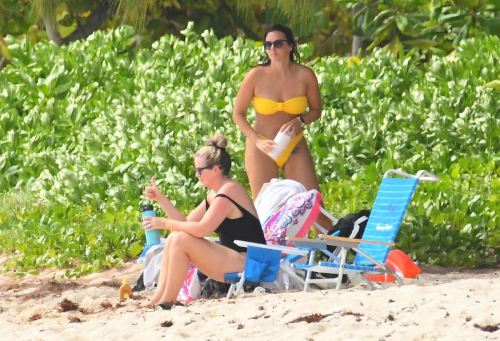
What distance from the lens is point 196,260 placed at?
5.62 m

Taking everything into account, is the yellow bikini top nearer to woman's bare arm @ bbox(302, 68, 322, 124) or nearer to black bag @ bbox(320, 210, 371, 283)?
woman's bare arm @ bbox(302, 68, 322, 124)

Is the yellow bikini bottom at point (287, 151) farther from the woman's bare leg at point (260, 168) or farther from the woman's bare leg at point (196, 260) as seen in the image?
the woman's bare leg at point (196, 260)

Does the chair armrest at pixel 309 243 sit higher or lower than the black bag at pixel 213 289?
higher

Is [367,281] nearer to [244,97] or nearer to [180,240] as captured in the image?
[180,240]

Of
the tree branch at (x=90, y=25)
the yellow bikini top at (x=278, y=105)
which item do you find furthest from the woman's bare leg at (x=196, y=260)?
the tree branch at (x=90, y=25)

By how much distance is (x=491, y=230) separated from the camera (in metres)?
7.48

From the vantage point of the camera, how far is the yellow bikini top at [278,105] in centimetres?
684

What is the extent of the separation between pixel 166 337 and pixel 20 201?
195 inches

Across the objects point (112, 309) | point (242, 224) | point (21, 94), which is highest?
point (21, 94)

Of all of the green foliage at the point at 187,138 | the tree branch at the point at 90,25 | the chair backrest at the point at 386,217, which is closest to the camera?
the chair backrest at the point at 386,217

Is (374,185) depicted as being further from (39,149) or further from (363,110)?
(39,149)

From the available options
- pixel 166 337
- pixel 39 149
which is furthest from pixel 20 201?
pixel 166 337

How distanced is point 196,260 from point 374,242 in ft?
3.44

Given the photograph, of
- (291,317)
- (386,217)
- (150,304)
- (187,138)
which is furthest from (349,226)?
(187,138)
